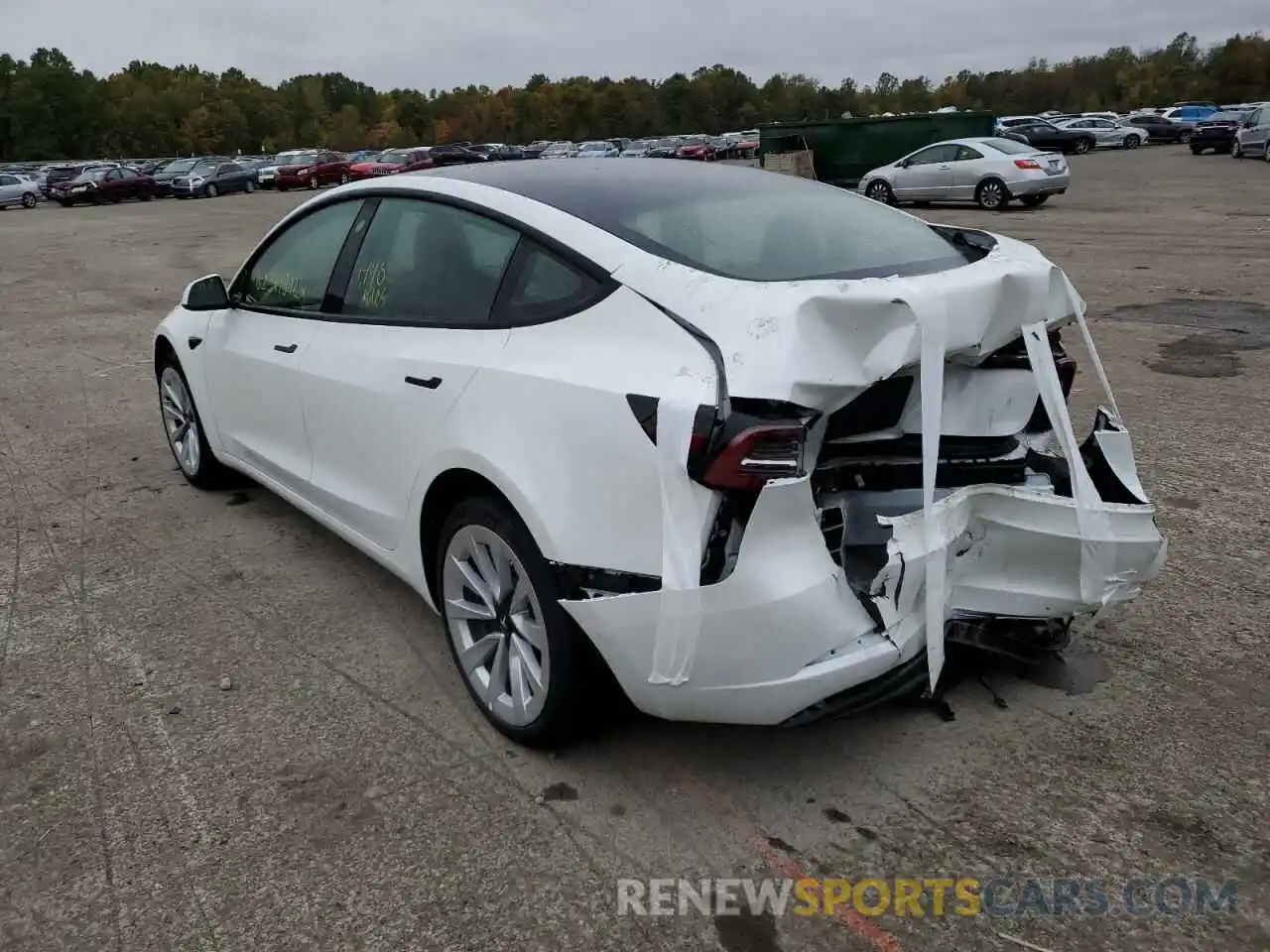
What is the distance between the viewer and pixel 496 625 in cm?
314

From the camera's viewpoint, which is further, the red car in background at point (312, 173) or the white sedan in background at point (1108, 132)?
the white sedan in background at point (1108, 132)

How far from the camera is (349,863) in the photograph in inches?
104

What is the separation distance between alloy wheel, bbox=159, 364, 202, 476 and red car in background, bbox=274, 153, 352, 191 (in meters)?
40.0

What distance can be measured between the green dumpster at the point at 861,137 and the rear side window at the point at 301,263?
24209 millimetres

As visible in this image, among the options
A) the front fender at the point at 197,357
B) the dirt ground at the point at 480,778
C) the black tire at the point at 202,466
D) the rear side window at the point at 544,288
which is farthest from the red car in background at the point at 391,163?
the rear side window at the point at 544,288

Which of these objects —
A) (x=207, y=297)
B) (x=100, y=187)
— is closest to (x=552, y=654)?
(x=207, y=297)

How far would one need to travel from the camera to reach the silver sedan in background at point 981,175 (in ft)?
67.7

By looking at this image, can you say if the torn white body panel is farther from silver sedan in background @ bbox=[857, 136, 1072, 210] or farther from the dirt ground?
silver sedan in background @ bbox=[857, 136, 1072, 210]

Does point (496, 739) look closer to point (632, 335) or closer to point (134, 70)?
point (632, 335)

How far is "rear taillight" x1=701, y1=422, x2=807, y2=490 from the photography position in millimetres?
2443

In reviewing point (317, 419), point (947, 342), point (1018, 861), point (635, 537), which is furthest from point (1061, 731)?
point (317, 419)

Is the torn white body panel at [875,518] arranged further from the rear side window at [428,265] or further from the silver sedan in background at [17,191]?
the silver sedan in background at [17,191]

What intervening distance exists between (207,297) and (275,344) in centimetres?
68

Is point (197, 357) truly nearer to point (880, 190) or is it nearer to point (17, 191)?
point (880, 190)
